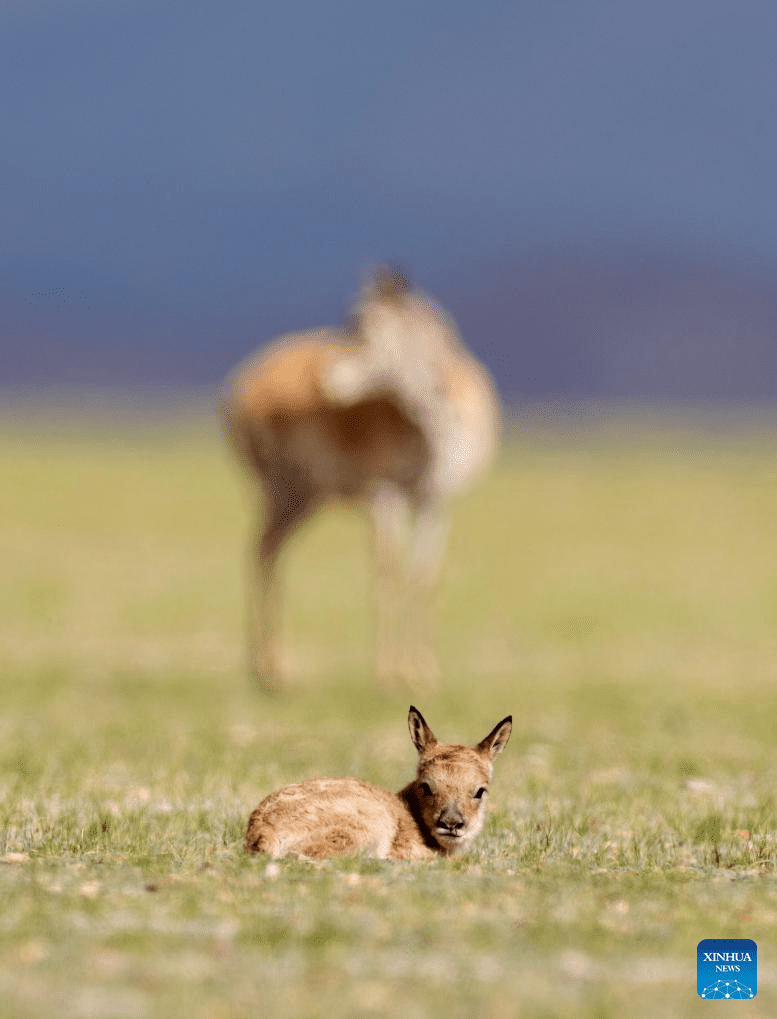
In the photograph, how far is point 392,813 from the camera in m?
7.49

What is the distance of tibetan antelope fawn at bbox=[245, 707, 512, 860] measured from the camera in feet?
23.6

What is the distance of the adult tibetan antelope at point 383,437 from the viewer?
17.7 m

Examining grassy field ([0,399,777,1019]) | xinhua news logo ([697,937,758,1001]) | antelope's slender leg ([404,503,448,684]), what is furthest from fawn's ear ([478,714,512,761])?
antelope's slender leg ([404,503,448,684])

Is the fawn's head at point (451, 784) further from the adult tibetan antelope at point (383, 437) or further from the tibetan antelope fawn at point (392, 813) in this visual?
the adult tibetan antelope at point (383, 437)

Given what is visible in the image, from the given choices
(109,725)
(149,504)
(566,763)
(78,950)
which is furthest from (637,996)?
(149,504)

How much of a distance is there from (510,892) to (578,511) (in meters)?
35.5

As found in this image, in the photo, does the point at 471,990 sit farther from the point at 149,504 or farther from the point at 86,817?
the point at 149,504

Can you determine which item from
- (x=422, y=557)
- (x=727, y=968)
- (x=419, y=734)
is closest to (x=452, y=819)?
(x=419, y=734)

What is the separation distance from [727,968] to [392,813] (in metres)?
2.17

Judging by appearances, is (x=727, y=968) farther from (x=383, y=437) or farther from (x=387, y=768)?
(x=383, y=437)

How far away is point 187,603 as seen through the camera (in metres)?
28.6

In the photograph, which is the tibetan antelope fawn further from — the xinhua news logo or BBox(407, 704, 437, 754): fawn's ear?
the xinhua news logo

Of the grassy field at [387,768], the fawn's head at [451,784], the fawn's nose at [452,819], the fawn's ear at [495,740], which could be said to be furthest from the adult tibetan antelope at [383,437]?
the fawn's nose at [452,819]

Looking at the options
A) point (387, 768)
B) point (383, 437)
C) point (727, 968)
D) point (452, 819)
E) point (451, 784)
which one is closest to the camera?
point (727, 968)
